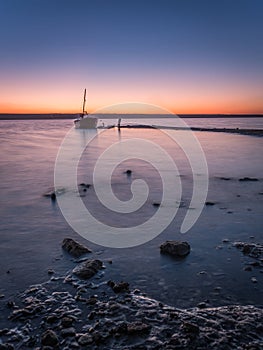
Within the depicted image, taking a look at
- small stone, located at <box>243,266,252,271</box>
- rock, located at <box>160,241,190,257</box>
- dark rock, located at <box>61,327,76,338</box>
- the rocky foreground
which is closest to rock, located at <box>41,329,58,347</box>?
the rocky foreground

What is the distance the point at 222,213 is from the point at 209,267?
12.1 feet

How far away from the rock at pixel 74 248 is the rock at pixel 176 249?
1553 mm

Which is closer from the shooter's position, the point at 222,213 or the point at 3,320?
the point at 3,320

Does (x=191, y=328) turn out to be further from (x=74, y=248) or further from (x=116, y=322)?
(x=74, y=248)

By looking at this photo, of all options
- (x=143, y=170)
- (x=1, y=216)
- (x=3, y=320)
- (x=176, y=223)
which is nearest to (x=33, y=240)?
(x=1, y=216)

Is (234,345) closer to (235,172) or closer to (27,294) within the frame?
(27,294)

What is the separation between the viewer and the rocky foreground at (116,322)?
3578 millimetres

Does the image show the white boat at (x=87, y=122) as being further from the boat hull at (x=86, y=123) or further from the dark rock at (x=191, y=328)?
the dark rock at (x=191, y=328)

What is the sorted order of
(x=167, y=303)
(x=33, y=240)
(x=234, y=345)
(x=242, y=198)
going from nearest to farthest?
(x=234, y=345) → (x=167, y=303) → (x=33, y=240) → (x=242, y=198)

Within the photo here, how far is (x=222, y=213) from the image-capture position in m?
8.96

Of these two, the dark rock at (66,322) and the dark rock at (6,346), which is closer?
the dark rock at (6,346)

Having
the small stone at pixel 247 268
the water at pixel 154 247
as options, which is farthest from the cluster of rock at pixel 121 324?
the small stone at pixel 247 268

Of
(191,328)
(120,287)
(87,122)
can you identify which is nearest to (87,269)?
(120,287)

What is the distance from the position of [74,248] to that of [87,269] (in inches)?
40.1
